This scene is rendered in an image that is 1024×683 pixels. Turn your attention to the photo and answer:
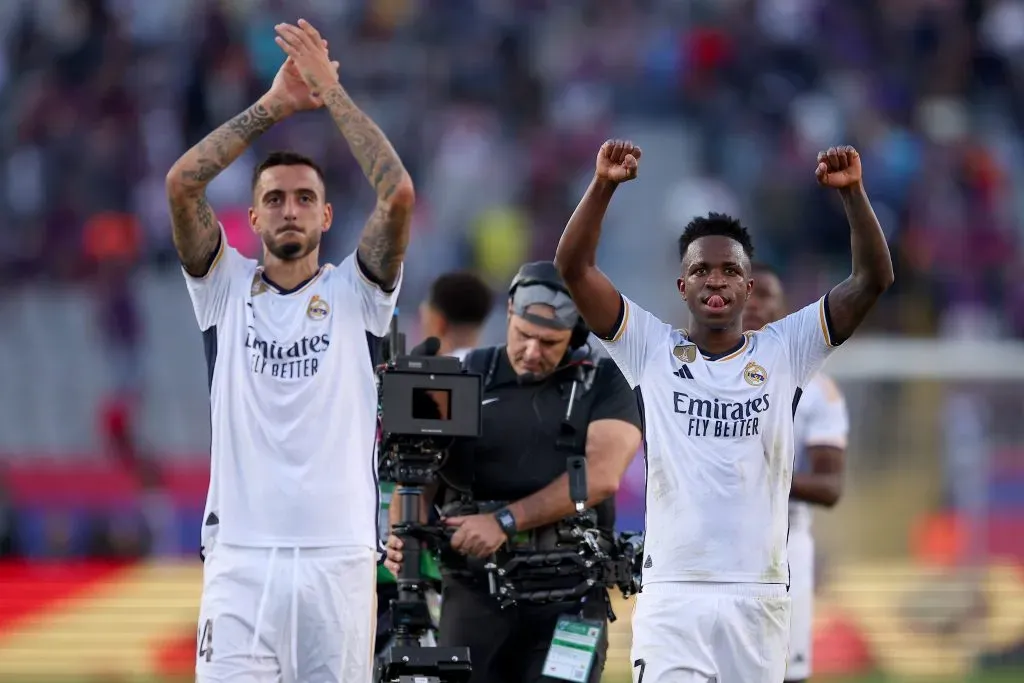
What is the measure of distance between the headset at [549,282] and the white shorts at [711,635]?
1909mm

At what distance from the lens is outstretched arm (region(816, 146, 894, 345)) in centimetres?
685

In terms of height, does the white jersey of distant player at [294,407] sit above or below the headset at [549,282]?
below

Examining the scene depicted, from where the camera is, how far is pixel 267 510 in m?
7.07

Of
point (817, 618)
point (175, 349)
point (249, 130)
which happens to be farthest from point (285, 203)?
point (175, 349)

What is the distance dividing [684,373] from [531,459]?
1586 millimetres

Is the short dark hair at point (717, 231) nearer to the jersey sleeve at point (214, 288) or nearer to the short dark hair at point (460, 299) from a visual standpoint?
the jersey sleeve at point (214, 288)

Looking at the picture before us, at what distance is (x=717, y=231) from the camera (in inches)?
284

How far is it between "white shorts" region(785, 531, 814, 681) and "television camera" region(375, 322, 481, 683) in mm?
2026

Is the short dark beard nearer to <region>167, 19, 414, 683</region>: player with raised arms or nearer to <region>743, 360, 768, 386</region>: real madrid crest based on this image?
<region>167, 19, 414, 683</region>: player with raised arms

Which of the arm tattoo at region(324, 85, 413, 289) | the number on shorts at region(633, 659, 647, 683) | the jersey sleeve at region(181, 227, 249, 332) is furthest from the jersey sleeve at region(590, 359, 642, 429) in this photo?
the jersey sleeve at region(181, 227, 249, 332)

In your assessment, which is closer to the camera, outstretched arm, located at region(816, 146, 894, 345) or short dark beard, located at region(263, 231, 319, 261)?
outstretched arm, located at region(816, 146, 894, 345)

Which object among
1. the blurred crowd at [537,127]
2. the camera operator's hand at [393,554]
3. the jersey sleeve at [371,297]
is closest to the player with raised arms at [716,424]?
the jersey sleeve at [371,297]

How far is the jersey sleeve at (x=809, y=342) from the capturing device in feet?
23.2

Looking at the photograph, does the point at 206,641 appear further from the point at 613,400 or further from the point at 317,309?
the point at 613,400
